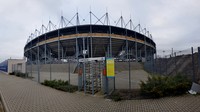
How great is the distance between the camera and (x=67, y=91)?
9.24 metres

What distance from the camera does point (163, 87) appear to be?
6598 mm

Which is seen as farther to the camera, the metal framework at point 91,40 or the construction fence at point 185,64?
the metal framework at point 91,40

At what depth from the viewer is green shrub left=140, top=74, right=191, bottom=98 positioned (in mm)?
6504

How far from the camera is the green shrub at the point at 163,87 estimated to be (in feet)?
21.3

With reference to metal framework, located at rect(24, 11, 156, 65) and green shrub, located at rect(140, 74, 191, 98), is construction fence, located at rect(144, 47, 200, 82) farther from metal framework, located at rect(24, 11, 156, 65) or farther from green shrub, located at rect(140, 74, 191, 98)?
metal framework, located at rect(24, 11, 156, 65)

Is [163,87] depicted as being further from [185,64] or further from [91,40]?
[91,40]

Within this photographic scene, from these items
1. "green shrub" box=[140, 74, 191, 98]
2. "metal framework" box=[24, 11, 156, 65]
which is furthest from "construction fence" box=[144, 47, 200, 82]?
"metal framework" box=[24, 11, 156, 65]

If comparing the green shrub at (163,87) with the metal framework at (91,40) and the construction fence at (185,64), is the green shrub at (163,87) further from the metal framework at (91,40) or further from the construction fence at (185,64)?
the metal framework at (91,40)

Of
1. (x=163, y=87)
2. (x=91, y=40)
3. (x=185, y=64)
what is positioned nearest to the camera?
(x=163, y=87)

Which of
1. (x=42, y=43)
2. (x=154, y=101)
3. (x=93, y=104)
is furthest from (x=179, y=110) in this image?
(x=42, y=43)

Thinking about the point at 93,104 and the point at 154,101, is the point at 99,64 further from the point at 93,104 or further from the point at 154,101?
the point at 154,101

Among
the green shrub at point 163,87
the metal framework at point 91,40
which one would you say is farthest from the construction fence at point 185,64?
the metal framework at point 91,40

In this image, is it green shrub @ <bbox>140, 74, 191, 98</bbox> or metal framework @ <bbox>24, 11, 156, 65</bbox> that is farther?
metal framework @ <bbox>24, 11, 156, 65</bbox>

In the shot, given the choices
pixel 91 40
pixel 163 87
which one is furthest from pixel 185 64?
pixel 91 40
